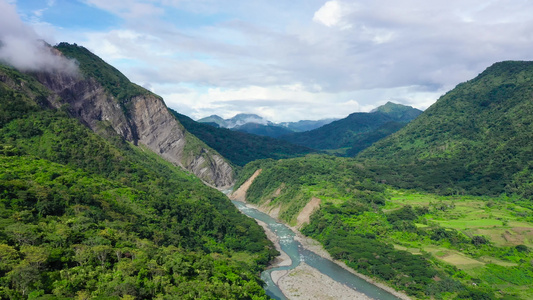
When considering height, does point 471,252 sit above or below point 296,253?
above

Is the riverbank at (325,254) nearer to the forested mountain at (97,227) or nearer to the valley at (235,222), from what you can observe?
the valley at (235,222)

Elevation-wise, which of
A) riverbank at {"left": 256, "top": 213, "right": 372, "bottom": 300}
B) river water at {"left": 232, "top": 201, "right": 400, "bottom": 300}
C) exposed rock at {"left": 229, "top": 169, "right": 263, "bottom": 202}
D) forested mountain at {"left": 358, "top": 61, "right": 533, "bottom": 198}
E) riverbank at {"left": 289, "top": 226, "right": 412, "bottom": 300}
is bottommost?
riverbank at {"left": 256, "top": 213, "right": 372, "bottom": 300}

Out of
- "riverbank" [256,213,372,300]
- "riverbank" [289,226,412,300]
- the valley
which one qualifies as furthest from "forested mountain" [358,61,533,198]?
"riverbank" [256,213,372,300]

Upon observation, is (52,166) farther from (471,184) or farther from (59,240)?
(471,184)

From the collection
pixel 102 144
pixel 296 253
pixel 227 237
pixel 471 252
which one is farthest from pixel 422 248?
pixel 102 144

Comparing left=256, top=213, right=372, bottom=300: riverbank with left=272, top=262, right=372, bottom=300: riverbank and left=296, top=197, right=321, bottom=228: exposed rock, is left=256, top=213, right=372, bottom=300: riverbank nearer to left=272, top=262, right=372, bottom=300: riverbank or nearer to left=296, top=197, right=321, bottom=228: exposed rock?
left=272, top=262, right=372, bottom=300: riverbank

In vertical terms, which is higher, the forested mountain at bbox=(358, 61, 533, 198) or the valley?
the forested mountain at bbox=(358, 61, 533, 198)
